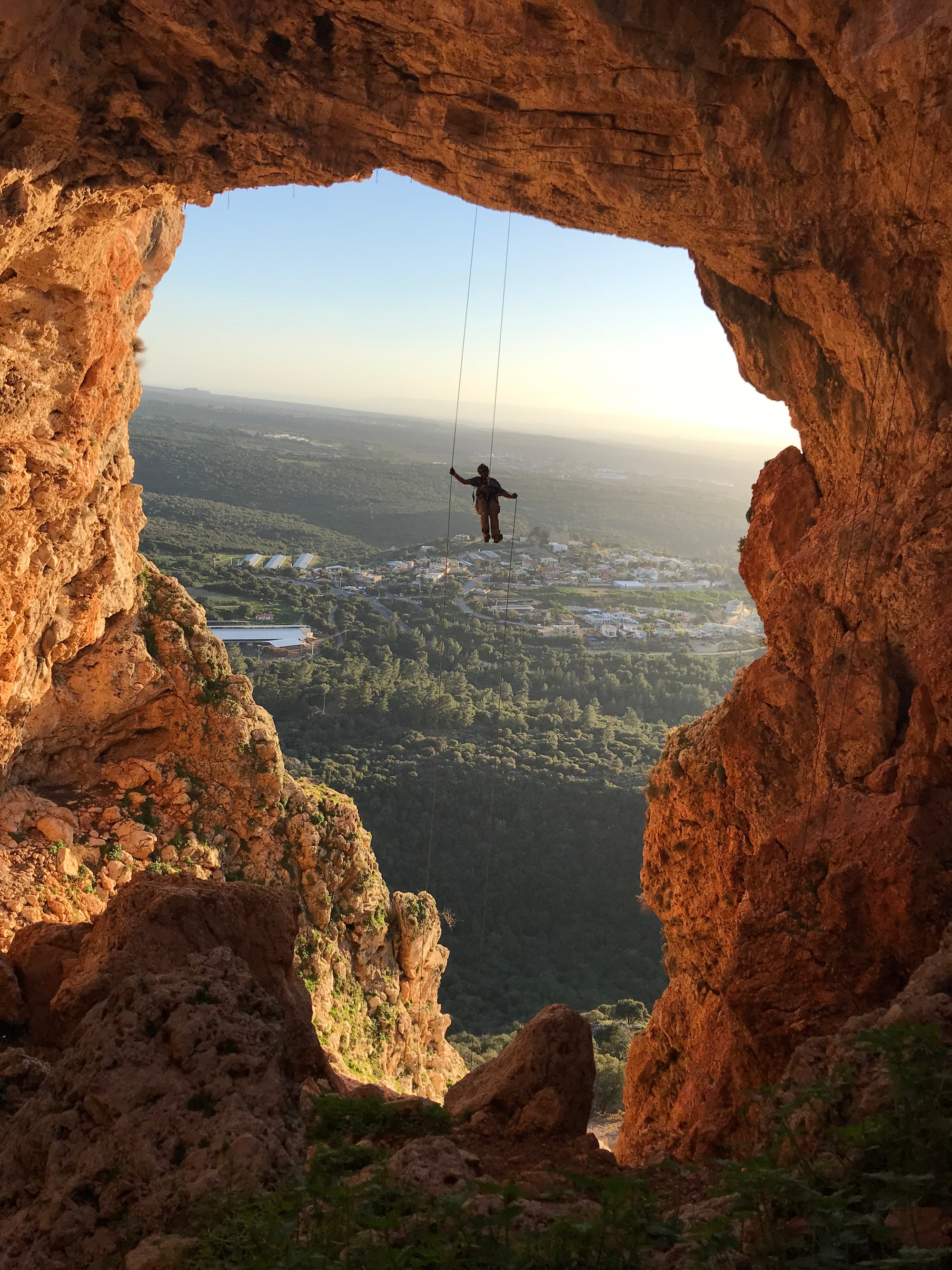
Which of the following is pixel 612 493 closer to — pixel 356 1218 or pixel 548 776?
pixel 548 776

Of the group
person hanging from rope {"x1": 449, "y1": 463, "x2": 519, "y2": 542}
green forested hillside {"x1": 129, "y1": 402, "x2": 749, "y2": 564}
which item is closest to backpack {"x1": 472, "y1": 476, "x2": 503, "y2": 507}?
person hanging from rope {"x1": 449, "y1": 463, "x2": 519, "y2": 542}

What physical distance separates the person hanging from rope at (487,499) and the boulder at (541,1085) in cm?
605

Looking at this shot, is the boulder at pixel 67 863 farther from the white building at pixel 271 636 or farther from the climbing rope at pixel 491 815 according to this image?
the white building at pixel 271 636

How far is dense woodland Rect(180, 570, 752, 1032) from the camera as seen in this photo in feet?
96.7

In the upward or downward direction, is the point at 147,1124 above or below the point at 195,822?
above

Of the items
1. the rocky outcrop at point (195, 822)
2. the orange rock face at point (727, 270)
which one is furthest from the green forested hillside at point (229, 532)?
the orange rock face at point (727, 270)

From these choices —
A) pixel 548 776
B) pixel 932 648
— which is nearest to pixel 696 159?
pixel 932 648

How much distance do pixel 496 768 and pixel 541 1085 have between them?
25.5 meters

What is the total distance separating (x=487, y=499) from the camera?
12344 millimetres

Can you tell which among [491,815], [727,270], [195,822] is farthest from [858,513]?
[491,815]

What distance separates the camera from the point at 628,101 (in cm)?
966

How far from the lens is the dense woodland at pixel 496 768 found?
29.5 m

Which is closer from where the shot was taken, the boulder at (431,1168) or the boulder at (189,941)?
the boulder at (431,1168)

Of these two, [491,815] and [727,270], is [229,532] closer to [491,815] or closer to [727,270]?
[491,815]
